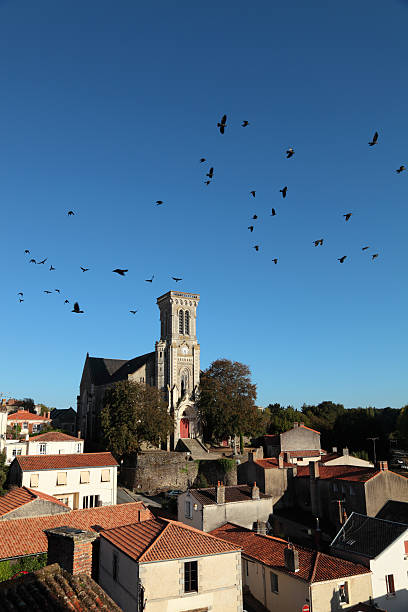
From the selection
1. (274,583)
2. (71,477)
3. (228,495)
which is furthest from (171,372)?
(274,583)

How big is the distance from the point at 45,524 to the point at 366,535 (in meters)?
18.9

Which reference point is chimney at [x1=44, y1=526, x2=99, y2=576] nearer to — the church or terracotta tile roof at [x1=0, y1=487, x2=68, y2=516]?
terracotta tile roof at [x1=0, y1=487, x2=68, y2=516]

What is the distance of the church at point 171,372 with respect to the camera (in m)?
59.7

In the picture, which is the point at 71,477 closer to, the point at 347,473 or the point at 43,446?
the point at 43,446

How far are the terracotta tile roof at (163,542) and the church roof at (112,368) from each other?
40.8 meters

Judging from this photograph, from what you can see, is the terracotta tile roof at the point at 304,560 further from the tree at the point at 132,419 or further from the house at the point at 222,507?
the tree at the point at 132,419

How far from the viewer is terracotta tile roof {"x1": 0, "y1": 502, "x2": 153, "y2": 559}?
23.5 meters

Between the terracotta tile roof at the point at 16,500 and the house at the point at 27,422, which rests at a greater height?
the house at the point at 27,422

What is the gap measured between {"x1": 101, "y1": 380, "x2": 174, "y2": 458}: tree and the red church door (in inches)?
224

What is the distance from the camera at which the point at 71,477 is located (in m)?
38.8

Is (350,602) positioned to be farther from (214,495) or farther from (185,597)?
(214,495)

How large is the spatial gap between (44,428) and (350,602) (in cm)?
4682

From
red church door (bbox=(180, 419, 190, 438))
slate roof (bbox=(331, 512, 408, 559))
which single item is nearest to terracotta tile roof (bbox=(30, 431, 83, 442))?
red church door (bbox=(180, 419, 190, 438))

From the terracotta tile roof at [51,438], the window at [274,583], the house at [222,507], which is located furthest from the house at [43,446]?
the window at [274,583]
